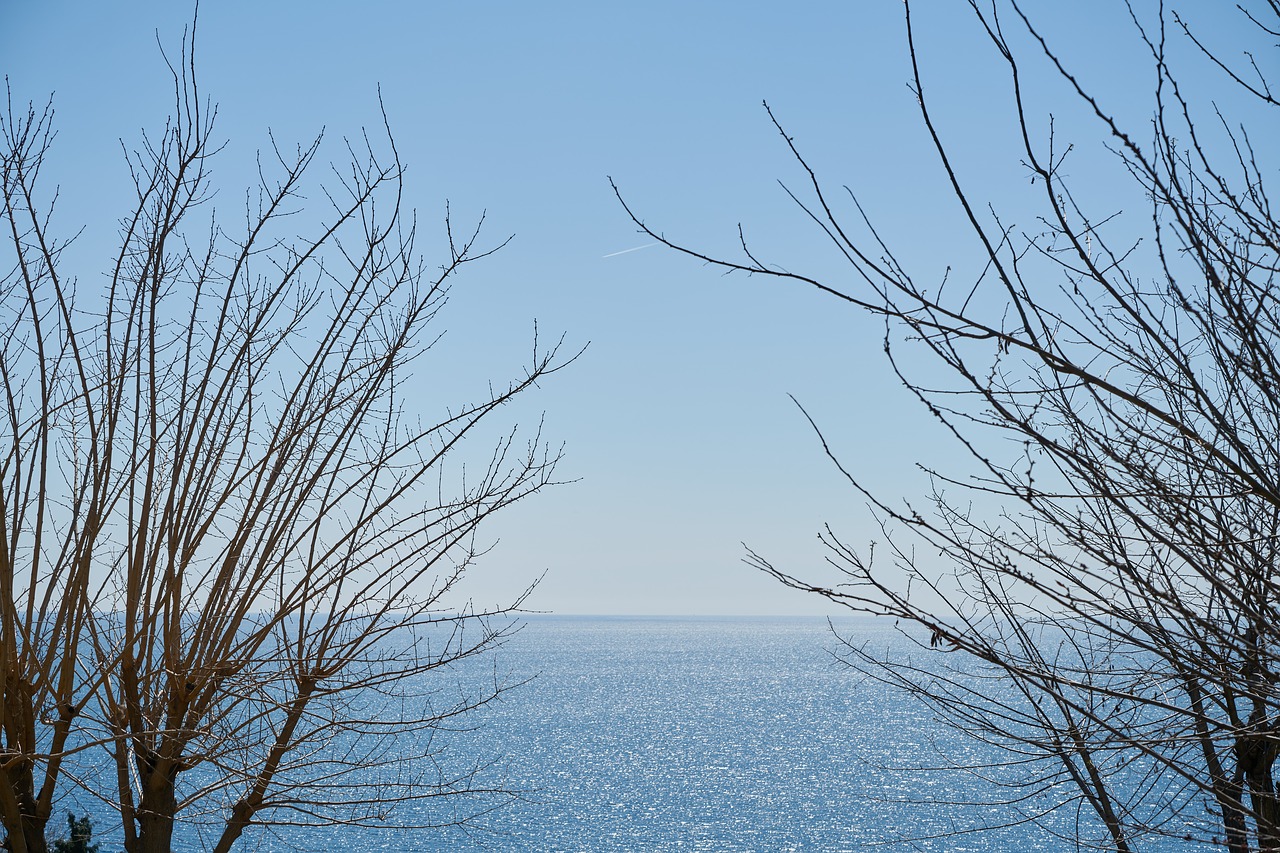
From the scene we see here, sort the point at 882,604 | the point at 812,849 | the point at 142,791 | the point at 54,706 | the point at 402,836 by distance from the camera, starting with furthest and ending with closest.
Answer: the point at 402,836 → the point at 812,849 → the point at 54,706 → the point at 142,791 → the point at 882,604

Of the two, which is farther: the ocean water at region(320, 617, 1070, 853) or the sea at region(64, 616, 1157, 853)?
the ocean water at region(320, 617, 1070, 853)

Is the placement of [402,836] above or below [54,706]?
below

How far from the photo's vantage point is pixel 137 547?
3.16 metres

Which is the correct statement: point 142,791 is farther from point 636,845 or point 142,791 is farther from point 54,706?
point 636,845

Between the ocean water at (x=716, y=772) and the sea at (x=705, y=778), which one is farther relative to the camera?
the ocean water at (x=716, y=772)

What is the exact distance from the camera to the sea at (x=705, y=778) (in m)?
44.2

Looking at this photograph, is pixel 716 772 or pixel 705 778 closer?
pixel 705 778

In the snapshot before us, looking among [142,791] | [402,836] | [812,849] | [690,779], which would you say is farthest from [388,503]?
[690,779]

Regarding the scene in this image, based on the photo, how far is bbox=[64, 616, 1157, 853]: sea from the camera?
44156 mm

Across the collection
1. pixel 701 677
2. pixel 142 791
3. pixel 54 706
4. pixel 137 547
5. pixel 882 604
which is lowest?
pixel 701 677

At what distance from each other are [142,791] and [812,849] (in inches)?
1713

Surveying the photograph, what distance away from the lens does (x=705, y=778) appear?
57344 mm

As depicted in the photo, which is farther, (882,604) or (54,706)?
(54,706)

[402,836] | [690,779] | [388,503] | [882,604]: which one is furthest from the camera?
[690,779]
